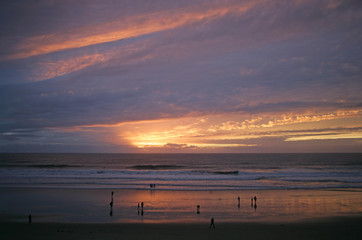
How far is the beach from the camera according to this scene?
1441 centimetres

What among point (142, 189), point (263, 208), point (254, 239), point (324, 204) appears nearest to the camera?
point (254, 239)

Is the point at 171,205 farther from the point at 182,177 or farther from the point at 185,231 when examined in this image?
the point at 182,177

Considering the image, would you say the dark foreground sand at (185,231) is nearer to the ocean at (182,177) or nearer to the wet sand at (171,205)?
the wet sand at (171,205)

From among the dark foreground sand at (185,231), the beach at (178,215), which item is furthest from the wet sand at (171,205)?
the dark foreground sand at (185,231)

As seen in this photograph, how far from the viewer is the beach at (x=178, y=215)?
14.4 metres

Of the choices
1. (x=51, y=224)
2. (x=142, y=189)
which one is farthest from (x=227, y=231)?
(x=142, y=189)

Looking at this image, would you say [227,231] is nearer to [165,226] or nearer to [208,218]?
[208,218]

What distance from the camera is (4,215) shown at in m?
17.8

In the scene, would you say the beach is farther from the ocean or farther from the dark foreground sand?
the ocean

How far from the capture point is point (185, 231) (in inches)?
579

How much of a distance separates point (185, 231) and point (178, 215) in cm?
313

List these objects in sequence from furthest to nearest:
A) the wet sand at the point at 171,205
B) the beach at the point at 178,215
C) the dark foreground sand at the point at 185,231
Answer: the wet sand at the point at 171,205 → the beach at the point at 178,215 → the dark foreground sand at the point at 185,231

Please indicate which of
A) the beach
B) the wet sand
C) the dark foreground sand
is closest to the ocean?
the wet sand

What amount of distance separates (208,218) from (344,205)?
12475mm
